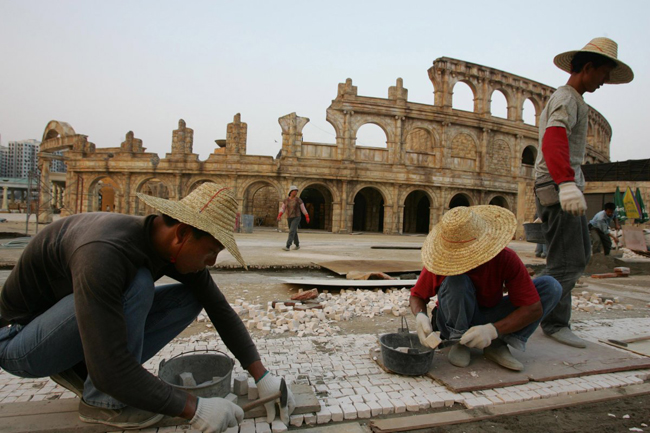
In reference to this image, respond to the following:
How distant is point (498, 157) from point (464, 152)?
8.20 ft

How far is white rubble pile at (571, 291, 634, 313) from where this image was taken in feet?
15.4

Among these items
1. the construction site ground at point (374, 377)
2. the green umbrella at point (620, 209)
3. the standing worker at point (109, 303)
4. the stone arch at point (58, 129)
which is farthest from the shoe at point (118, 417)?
the stone arch at point (58, 129)

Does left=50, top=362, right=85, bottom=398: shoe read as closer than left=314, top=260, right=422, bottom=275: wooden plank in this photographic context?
Yes

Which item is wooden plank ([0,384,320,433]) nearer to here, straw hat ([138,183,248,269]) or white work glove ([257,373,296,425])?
white work glove ([257,373,296,425])

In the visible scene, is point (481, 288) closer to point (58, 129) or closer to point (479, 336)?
point (479, 336)

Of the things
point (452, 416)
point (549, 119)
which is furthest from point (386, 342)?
point (549, 119)

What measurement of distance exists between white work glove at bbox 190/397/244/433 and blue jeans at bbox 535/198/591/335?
274 centimetres

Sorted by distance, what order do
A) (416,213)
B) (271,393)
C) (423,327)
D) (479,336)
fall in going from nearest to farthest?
(271,393), (479,336), (423,327), (416,213)

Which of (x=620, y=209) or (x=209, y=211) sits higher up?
(x=620, y=209)

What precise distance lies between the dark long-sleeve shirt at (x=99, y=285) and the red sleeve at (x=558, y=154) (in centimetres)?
279

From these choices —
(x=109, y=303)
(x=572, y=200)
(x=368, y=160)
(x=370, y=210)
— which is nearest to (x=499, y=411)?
(x=572, y=200)

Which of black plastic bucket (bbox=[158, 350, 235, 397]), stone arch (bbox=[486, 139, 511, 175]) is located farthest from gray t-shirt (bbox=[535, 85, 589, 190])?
stone arch (bbox=[486, 139, 511, 175])

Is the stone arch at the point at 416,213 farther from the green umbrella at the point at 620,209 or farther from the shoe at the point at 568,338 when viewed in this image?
the shoe at the point at 568,338

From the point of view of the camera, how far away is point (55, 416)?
1.90m
